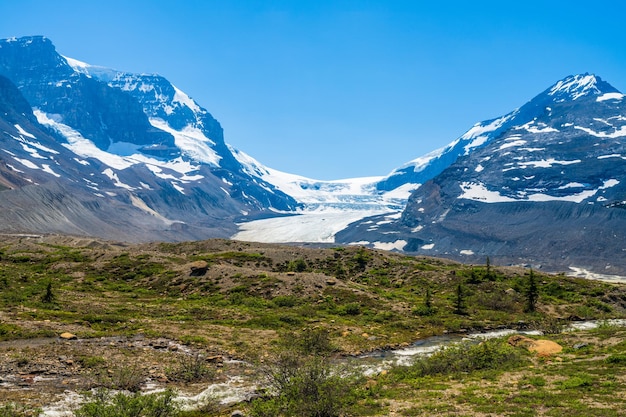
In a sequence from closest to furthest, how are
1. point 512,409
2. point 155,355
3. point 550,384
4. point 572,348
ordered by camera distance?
point 512,409
point 550,384
point 155,355
point 572,348

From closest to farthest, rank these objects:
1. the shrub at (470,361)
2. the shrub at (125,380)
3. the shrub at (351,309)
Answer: the shrub at (125,380) < the shrub at (470,361) < the shrub at (351,309)

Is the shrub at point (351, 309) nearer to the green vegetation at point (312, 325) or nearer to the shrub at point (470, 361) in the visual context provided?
the green vegetation at point (312, 325)

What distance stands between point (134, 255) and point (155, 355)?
44.4m

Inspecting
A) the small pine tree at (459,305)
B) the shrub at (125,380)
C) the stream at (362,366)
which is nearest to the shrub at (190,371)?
the stream at (362,366)

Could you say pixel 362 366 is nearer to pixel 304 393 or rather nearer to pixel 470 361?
pixel 470 361

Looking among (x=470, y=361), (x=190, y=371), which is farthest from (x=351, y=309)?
(x=190, y=371)

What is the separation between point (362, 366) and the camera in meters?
33.6

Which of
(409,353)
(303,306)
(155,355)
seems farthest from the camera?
(303,306)

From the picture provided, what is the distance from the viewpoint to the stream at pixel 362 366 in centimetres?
2378

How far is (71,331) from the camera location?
117 ft

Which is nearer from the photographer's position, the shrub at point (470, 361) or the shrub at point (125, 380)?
the shrub at point (125, 380)

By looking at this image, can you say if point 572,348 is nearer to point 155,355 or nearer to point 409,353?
point 409,353

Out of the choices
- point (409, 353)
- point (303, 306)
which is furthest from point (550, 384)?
point (303, 306)

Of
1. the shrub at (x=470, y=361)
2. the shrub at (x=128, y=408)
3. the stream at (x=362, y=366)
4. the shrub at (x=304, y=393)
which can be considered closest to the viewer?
the shrub at (x=128, y=408)
